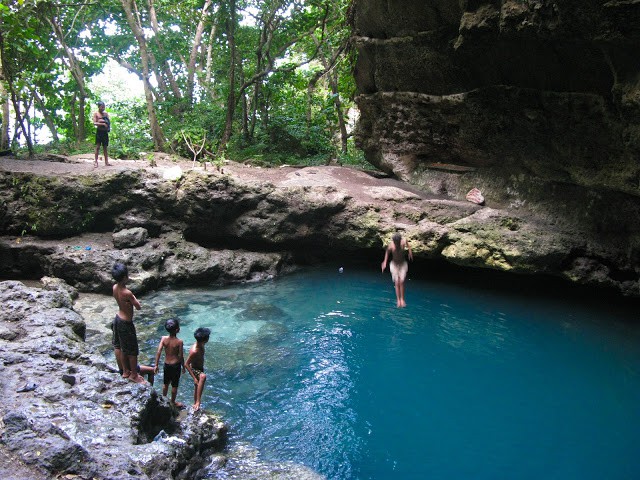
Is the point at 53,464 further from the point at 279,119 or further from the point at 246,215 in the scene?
the point at 279,119

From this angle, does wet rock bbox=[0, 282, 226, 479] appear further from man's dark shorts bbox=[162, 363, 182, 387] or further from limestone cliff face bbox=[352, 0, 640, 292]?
limestone cliff face bbox=[352, 0, 640, 292]

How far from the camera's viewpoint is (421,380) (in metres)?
7.52

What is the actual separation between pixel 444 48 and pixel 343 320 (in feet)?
22.7

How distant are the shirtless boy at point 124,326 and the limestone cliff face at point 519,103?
821 centimetres

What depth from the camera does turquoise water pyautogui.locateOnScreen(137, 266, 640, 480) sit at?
18.7 ft

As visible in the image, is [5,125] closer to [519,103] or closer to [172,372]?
[172,372]

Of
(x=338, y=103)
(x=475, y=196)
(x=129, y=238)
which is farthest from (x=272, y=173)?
(x=475, y=196)

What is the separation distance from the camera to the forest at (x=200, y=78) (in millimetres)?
15328

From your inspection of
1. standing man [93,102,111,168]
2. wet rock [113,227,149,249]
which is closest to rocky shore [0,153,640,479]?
wet rock [113,227,149,249]

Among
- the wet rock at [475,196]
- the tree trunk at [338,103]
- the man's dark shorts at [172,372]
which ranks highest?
the tree trunk at [338,103]

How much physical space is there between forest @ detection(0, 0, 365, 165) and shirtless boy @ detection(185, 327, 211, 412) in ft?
31.5

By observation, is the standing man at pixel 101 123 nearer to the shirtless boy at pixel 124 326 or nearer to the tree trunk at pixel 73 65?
the tree trunk at pixel 73 65

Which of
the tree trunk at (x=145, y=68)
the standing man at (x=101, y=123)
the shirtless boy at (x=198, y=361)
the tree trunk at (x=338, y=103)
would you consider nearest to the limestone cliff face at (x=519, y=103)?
the tree trunk at (x=338, y=103)

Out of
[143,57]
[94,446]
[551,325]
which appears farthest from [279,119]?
[94,446]
